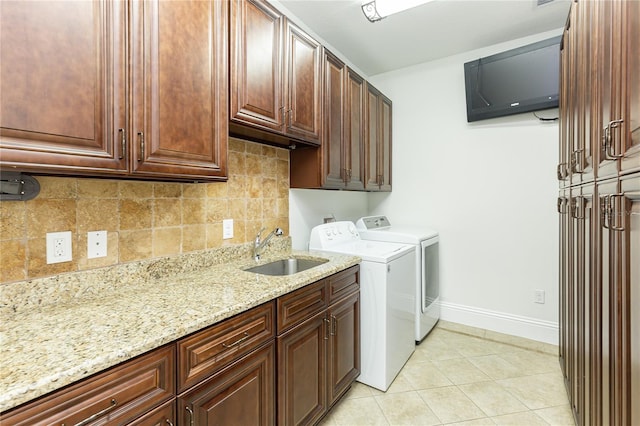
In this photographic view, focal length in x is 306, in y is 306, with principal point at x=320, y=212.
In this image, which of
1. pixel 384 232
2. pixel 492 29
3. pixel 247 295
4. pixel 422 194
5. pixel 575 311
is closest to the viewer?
pixel 247 295

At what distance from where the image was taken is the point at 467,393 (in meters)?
2.03

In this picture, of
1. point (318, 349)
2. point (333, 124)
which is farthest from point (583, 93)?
point (318, 349)

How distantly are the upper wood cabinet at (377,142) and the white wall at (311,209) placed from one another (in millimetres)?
346

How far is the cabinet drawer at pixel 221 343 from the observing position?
99 cm

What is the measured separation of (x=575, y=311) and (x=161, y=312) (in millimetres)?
1894

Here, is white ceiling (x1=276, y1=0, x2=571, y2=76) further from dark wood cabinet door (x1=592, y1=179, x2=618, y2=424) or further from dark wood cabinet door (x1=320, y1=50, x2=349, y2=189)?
dark wood cabinet door (x1=592, y1=179, x2=618, y2=424)

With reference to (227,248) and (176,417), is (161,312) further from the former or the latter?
(227,248)

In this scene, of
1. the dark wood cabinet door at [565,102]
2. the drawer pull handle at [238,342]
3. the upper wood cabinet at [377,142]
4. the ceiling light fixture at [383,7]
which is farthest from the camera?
the upper wood cabinet at [377,142]

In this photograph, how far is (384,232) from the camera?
9.05 feet

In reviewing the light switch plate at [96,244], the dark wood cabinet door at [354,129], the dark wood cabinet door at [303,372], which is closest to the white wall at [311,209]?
the dark wood cabinet door at [354,129]

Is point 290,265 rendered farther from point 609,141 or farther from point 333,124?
point 609,141

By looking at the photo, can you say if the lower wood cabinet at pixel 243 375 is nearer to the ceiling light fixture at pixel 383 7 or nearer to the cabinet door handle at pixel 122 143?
the cabinet door handle at pixel 122 143

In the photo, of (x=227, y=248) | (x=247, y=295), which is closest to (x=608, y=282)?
(x=247, y=295)

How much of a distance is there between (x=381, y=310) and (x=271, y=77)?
1582 mm
